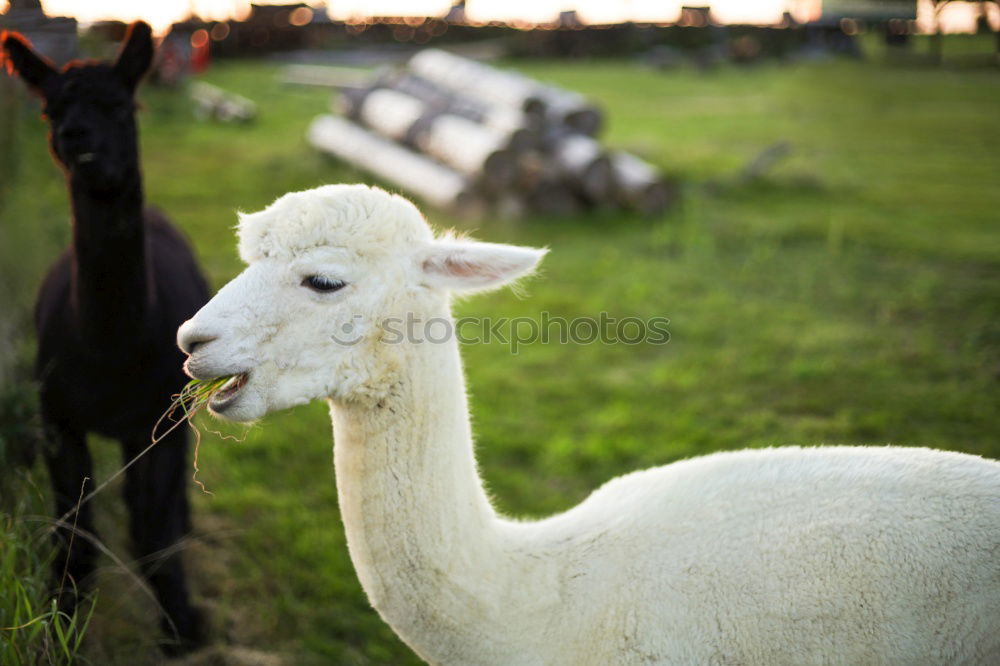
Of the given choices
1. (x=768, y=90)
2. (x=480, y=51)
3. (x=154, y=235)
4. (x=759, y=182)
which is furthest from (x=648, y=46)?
(x=154, y=235)

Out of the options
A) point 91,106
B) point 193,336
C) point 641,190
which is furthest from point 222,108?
point 193,336

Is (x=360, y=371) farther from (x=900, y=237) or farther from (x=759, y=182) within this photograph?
(x=759, y=182)

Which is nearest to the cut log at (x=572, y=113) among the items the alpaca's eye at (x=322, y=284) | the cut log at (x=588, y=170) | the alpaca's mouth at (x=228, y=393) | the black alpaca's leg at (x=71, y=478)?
the cut log at (x=588, y=170)

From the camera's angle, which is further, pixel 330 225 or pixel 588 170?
pixel 588 170

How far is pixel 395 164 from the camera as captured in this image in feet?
36.1

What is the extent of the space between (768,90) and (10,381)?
79.6 ft

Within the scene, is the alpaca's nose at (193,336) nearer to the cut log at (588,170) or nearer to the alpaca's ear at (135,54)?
the alpaca's ear at (135,54)

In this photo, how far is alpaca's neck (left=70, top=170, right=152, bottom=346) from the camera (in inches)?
120

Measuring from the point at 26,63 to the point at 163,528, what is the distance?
6.59ft

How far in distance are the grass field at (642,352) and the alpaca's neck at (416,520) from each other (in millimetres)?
1297

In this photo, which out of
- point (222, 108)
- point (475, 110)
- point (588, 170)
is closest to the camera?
point (588, 170)

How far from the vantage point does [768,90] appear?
78.8 feet

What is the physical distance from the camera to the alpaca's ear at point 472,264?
2.13 metres

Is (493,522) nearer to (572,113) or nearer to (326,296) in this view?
(326,296)
